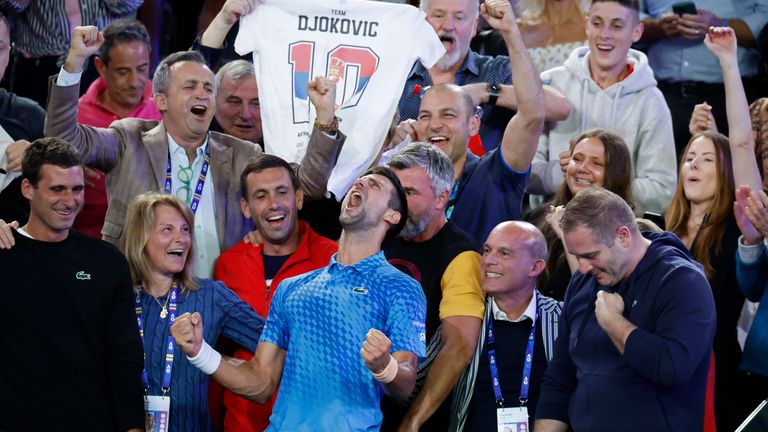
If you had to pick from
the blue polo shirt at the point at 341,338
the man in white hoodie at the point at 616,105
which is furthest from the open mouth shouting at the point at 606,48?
the blue polo shirt at the point at 341,338

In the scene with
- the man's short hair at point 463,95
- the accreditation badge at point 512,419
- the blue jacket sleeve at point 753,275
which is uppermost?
the man's short hair at point 463,95

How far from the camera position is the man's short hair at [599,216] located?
517cm

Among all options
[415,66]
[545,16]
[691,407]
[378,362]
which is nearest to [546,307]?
[691,407]

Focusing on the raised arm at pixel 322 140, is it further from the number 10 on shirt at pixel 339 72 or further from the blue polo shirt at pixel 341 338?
the blue polo shirt at pixel 341 338

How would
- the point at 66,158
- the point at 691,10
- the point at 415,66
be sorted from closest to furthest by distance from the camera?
the point at 66,158 < the point at 415,66 < the point at 691,10

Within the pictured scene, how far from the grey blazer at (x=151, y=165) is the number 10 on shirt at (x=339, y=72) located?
19.3 inches

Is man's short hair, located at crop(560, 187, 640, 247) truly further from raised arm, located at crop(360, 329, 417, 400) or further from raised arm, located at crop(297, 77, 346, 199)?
raised arm, located at crop(297, 77, 346, 199)

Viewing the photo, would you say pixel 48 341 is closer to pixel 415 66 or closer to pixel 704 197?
pixel 415 66

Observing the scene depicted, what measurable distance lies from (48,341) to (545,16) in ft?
13.4

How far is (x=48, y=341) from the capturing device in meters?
5.38

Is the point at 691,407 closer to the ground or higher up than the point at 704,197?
closer to the ground

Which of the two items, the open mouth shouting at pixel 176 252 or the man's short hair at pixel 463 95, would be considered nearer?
the open mouth shouting at pixel 176 252

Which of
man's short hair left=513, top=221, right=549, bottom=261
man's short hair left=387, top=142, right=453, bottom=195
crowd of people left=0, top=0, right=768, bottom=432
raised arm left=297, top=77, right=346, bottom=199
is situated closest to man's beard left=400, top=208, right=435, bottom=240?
crowd of people left=0, top=0, right=768, bottom=432

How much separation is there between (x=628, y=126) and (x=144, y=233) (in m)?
2.95
